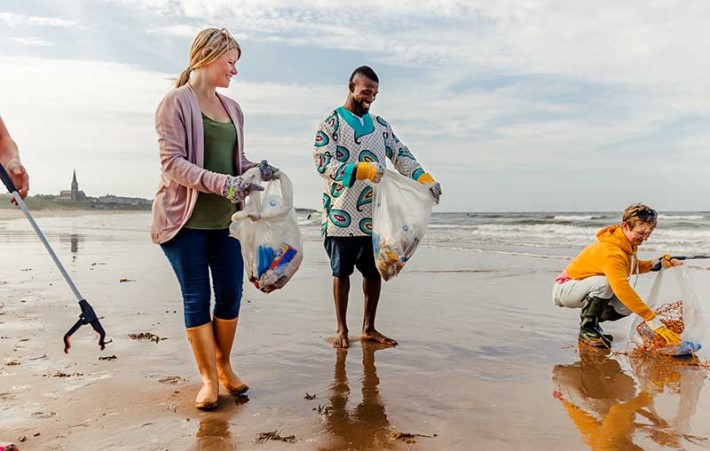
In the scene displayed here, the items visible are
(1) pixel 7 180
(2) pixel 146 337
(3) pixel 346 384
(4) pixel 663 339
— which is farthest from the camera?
(2) pixel 146 337

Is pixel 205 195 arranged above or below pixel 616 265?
above

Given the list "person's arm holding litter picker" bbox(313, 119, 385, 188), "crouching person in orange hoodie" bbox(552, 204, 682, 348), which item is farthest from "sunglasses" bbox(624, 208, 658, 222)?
"person's arm holding litter picker" bbox(313, 119, 385, 188)

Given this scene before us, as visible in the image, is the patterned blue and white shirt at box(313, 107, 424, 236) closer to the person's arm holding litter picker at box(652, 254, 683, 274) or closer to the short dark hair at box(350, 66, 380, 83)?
the short dark hair at box(350, 66, 380, 83)

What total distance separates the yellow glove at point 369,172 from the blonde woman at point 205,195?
774 millimetres

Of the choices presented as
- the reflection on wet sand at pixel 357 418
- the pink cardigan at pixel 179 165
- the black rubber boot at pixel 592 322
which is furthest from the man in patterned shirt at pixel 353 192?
the black rubber boot at pixel 592 322

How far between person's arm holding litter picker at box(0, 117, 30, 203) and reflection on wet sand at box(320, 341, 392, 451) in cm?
159

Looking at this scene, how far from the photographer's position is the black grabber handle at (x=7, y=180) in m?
2.25

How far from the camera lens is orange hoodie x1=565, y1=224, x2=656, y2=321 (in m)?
3.84

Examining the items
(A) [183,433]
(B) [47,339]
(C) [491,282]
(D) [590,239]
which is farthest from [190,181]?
(D) [590,239]

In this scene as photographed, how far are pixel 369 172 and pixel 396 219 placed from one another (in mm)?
376

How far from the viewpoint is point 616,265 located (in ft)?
13.0

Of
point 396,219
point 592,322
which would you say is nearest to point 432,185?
point 396,219

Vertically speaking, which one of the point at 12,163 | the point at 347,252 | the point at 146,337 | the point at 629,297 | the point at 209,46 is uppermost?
the point at 209,46

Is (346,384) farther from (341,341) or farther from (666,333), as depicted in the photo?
(666,333)
